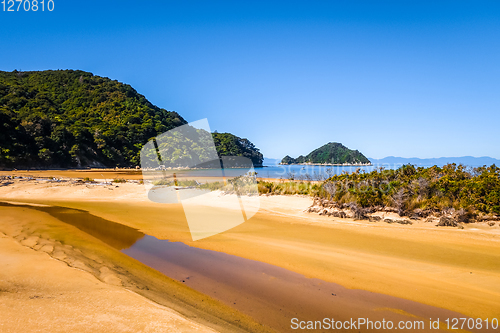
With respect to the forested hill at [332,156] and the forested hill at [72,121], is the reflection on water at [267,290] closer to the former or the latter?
the forested hill at [72,121]

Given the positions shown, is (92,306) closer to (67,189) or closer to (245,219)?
(245,219)

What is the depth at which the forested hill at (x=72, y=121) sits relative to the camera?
43594mm

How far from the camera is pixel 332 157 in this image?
450 feet

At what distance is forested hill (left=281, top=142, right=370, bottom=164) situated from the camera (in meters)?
130

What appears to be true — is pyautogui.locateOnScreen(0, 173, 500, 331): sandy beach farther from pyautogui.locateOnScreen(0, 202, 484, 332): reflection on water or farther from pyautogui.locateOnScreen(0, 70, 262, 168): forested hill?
pyautogui.locateOnScreen(0, 70, 262, 168): forested hill

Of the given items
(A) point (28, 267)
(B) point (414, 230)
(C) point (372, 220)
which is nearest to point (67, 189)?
(A) point (28, 267)

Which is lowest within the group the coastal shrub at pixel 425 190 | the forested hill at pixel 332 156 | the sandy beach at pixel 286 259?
the sandy beach at pixel 286 259

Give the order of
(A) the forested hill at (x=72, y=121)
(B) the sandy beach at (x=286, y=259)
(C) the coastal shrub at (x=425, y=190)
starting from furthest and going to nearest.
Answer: (A) the forested hill at (x=72, y=121) < (C) the coastal shrub at (x=425, y=190) < (B) the sandy beach at (x=286, y=259)

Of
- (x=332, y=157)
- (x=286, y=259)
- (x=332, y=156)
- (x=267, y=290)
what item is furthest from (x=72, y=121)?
(x=332, y=156)

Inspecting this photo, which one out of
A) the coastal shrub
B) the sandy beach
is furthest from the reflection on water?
the coastal shrub

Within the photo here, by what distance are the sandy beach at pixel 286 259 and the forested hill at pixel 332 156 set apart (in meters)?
112

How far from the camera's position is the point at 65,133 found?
162 feet

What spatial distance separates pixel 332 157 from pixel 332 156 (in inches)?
137

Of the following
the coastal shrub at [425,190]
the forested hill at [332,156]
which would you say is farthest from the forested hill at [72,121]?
the forested hill at [332,156]
